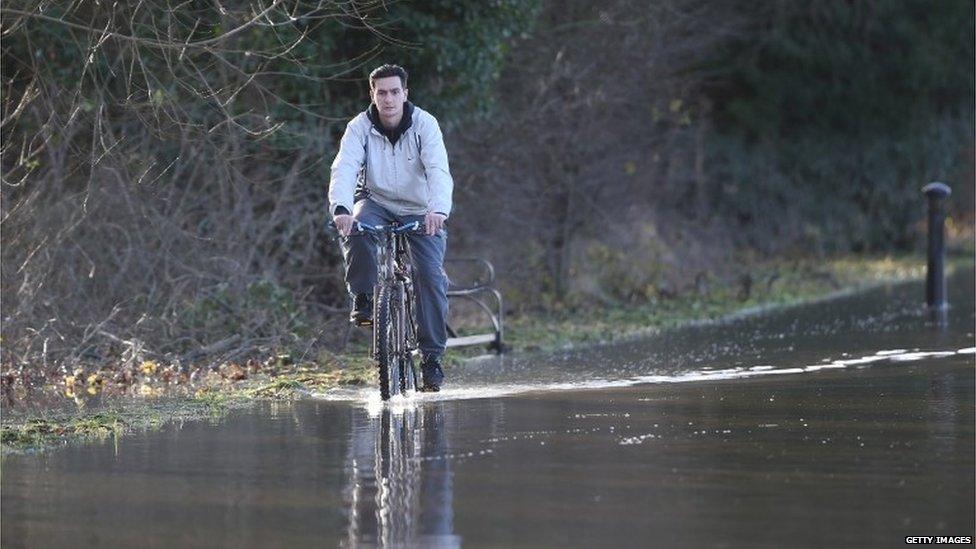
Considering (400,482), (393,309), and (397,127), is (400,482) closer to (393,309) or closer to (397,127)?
(393,309)

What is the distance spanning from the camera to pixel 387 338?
40.8ft

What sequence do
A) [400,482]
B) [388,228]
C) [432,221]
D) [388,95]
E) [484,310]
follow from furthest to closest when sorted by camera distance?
[484,310] → [388,95] → [388,228] → [432,221] → [400,482]

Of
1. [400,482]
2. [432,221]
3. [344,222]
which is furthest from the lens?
[432,221]

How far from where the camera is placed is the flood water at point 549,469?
746 cm

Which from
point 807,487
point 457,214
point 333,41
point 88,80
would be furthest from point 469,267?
point 807,487

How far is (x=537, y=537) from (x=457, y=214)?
13.7 m

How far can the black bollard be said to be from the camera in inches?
906

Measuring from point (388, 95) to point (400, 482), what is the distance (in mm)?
4408

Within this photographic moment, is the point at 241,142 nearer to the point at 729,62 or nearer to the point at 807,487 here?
the point at 807,487

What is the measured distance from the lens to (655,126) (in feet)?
93.1

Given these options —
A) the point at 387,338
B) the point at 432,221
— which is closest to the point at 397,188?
the point at 432,221

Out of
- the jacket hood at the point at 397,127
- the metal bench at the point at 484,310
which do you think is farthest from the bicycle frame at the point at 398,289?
the metal bench at the point at 484,310

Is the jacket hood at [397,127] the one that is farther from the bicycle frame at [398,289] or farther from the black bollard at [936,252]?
the black bollard at [936,252]

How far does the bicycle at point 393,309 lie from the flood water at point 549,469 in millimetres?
237
